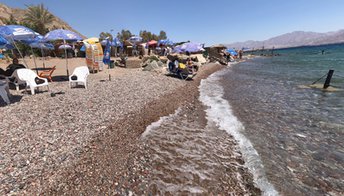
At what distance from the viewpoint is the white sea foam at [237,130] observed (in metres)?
3.84

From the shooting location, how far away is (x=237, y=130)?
6293 millimetres

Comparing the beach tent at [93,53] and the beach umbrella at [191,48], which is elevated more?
the beach umbrella at [191,48]

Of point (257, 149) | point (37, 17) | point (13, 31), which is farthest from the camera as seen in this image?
point (37, 17)

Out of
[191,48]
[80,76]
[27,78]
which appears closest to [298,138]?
[80,76]

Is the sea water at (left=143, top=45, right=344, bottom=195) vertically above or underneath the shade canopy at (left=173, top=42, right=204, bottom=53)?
underneath

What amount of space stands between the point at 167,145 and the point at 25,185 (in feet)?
9.98

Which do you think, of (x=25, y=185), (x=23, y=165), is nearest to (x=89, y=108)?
(x=23, y=165)

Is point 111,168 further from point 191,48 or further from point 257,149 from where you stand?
point 191,48

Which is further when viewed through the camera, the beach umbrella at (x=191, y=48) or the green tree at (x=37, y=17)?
the green tree at (x=37, y=17)

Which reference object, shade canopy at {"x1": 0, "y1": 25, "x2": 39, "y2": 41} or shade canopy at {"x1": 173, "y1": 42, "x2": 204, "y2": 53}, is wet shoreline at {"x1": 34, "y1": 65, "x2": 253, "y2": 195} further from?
shade canopy at {"x1": 173, "y1": 42, "x2": 204, "y2": 53}

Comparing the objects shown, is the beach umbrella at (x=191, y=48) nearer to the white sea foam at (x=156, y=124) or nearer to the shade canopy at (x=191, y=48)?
the shade canopy at (x=191, y=48)

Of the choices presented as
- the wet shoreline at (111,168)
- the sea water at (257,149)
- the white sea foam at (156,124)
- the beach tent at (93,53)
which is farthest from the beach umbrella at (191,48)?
the wet shoreline at (111,168)

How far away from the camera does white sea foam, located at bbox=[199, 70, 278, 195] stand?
3836 mm

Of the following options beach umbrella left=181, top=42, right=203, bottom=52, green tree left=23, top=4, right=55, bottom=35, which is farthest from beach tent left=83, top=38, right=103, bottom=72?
green tree left=23, top=4, right=55, bottom=35
